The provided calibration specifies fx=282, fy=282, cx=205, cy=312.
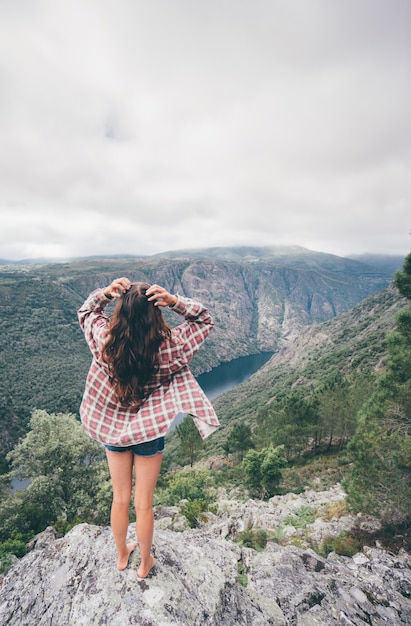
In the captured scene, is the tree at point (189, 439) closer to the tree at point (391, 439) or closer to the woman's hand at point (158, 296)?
the tree at point (391, 439)

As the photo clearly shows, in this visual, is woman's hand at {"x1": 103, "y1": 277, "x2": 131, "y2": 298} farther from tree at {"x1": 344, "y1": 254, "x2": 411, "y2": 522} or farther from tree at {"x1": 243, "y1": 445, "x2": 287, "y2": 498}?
tree at {"x1": 243, "y1": 445, "x2": 287, "y2": 498}

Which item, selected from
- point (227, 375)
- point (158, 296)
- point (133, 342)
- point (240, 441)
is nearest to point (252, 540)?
point (133, 342)

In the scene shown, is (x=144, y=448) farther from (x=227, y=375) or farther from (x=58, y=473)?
(x=227, y=375)

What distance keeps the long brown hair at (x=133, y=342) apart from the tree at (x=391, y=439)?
28.1ft

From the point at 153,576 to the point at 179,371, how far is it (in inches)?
108

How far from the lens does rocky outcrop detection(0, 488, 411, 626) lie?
312 cm

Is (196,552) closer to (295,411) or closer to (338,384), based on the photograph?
(295,411)

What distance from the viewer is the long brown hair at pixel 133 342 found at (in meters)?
2.34

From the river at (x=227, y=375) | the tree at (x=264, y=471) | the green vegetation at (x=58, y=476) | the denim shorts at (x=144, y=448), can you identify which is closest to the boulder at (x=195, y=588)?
the denim shorts at (x=144, y=448)

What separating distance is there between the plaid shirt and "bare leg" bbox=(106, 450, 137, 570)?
0.96ft

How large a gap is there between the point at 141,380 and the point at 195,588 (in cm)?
320

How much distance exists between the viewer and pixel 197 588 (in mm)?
3629

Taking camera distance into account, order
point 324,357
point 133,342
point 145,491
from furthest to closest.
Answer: point 324,357, point 145,491, point 133,342

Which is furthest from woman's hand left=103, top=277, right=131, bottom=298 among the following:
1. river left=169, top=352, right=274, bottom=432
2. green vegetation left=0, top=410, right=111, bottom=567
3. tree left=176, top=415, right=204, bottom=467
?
river left=169, top=352, right=274, bottom=432
